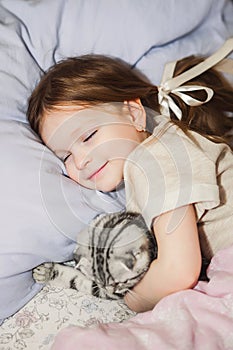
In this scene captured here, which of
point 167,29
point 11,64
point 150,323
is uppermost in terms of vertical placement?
point 167,29

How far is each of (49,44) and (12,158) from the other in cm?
29

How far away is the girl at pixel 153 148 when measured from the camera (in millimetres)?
1145

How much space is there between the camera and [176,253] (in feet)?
3.71

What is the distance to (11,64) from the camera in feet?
4.41

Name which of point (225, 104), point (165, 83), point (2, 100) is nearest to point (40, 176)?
point (2, 100)

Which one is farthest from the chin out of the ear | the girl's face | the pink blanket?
the pink blanket

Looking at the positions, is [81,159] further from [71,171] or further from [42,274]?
[42,274]

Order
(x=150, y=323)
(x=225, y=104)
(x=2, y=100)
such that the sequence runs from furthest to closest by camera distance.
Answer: (x=225, y=104) < (x=2, y=100) < (x=150, y=323)

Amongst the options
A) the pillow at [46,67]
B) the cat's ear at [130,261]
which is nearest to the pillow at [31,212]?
the pillow at [46,67]

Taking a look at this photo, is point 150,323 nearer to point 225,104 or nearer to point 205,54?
point 225,104

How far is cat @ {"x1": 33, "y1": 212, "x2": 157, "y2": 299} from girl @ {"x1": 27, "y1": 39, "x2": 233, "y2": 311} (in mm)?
23

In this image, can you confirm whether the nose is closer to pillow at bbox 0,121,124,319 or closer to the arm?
pillow at bbox 0,121,124,319

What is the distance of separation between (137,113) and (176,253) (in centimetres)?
29

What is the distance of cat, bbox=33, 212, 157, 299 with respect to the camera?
1.19 meters
